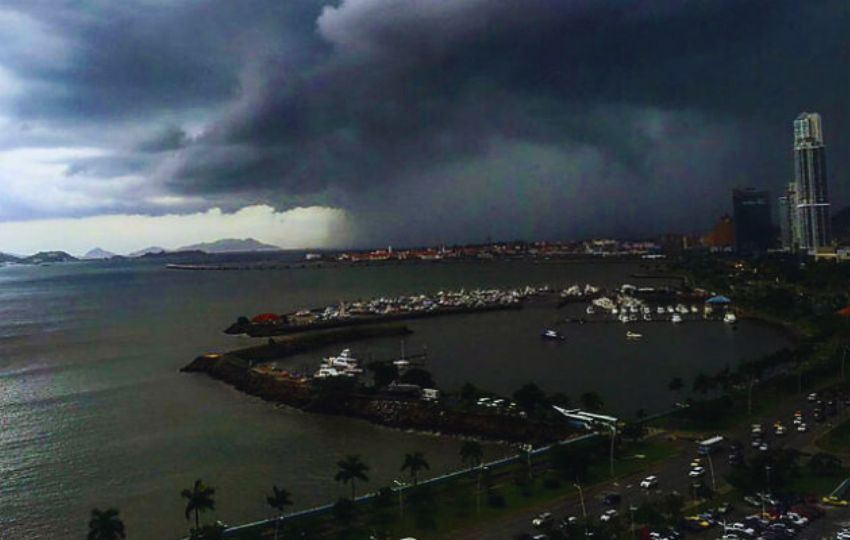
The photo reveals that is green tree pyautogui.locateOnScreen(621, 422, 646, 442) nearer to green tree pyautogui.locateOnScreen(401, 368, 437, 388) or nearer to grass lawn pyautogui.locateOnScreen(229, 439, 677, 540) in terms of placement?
grass lawn pyautogui.locateOnScreen(229, 439, 677, 540)

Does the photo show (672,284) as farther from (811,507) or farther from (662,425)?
(811,507)

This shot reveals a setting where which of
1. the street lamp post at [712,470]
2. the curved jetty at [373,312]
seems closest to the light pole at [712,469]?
the street lamp post at [712,470]

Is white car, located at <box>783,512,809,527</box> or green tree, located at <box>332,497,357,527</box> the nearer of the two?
white car, located at <box>783,512,809,527</box>

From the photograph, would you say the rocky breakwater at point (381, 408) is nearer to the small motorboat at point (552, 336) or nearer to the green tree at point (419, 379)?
the green tree at point (419, 379)

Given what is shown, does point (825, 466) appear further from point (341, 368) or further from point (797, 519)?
point (341, 368)

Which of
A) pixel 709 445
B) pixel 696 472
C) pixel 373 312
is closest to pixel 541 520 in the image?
pixel 696 472

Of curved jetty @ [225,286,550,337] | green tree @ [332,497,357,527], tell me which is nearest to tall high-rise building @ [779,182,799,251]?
curved jetty @ [225,286,550,337]

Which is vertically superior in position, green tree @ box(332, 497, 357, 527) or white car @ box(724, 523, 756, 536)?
green tree @ box(332, 497, 357, 527)

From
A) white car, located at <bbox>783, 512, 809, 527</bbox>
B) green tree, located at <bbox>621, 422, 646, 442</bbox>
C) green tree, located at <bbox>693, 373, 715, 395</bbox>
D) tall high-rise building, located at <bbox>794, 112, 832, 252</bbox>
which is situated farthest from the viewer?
tall high-rise building, located at <bbox>794, 112, 832, 252</bbox>
